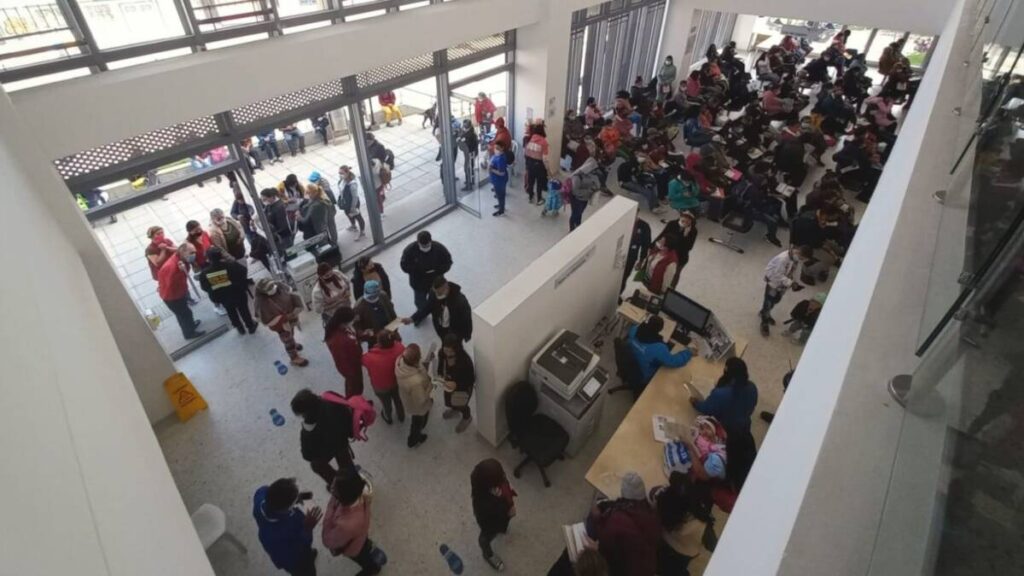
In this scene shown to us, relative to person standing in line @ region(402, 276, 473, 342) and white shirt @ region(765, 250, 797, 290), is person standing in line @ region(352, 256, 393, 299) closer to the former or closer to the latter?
person standing in line @ region(402, 276, 473, 342)

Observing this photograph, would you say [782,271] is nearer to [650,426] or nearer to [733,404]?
[733,404]

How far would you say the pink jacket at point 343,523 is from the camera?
10.2 ft

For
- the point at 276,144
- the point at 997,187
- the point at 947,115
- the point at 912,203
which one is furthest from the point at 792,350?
the point at 276,144

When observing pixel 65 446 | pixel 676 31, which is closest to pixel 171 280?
pixel 65 446

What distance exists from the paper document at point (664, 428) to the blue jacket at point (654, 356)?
0.61m

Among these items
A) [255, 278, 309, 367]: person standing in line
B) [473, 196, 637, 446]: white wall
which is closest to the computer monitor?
[473, 196, 637, 446]: white wall

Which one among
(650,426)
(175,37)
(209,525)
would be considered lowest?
(209,525)

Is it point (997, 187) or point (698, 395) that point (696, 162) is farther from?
point (997, 187)

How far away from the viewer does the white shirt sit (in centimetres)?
537

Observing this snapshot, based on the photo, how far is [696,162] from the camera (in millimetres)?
7488

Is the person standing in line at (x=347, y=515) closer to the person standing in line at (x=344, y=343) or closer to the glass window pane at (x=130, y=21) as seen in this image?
the person standing in line at (x=344, y=343)

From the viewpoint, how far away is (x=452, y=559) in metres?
3.82

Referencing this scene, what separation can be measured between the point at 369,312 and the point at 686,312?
3204 mm

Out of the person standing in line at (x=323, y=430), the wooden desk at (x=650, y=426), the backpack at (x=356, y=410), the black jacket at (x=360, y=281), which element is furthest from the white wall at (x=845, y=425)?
the black jacket at (x=360, y=281)
